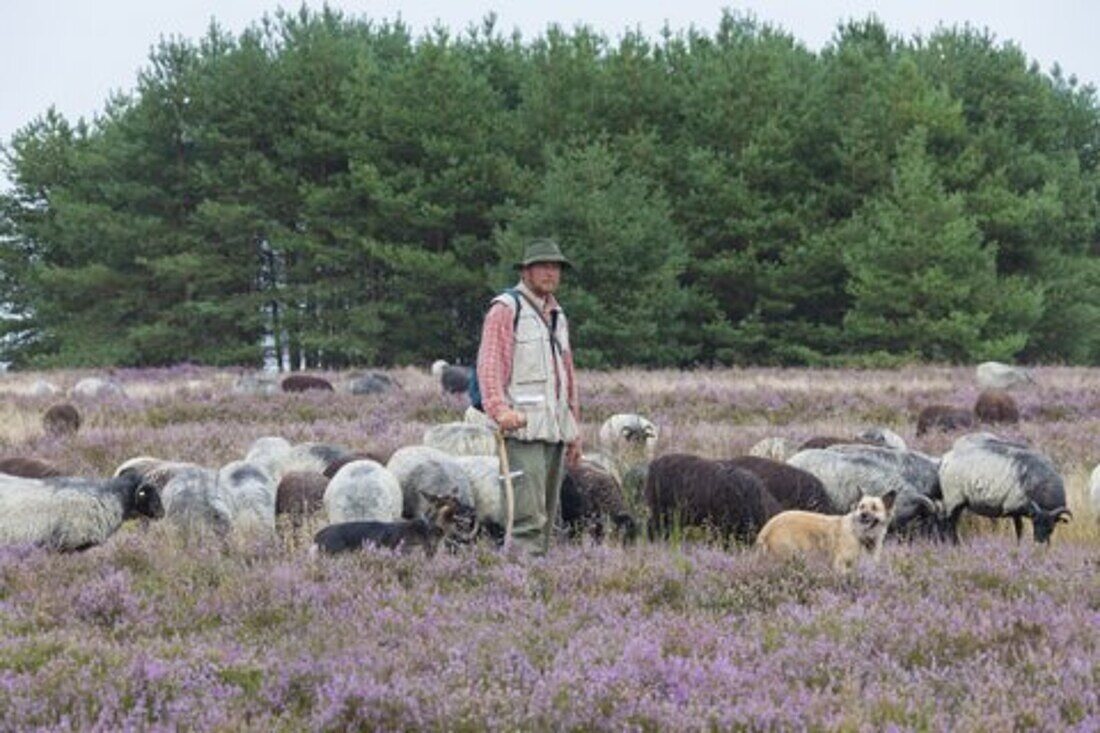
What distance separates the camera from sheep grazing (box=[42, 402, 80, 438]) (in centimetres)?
1923

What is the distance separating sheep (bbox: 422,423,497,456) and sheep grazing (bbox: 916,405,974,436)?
7.45 metres

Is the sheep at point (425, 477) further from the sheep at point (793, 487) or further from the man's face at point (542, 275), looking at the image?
the man's face at point (542, 275)

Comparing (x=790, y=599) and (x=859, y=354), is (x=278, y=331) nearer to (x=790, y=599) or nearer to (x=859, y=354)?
(x=859, y=354)

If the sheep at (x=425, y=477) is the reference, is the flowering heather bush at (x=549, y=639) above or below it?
below

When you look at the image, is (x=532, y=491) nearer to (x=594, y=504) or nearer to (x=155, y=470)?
(x=594, y=504)

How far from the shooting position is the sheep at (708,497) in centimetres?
1098

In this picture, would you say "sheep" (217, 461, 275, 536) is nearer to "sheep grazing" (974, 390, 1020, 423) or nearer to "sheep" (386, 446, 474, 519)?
"sheep" (386, 446, 474, 519)

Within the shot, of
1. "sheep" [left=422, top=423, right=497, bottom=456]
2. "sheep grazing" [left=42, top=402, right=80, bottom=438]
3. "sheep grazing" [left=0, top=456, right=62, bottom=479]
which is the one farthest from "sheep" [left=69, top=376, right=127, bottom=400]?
"sheep" [left=422, top=423, right=497, bottom=456]

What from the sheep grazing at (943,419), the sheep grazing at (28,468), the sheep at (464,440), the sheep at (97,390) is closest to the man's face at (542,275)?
the sheep at (464,440)

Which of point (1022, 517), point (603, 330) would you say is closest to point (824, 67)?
point (603, 330)

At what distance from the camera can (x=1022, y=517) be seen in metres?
12.1

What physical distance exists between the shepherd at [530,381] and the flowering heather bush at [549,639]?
57 centimetres

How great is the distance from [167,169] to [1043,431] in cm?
4091

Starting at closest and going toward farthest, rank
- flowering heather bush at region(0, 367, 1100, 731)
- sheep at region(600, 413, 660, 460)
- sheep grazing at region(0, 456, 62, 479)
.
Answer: flowering heather bush at region(0, 367, 1100, 731) < sheep grazing at region(0, 456, 62, 479) < sheep at region(600, 413, 660, 460)
